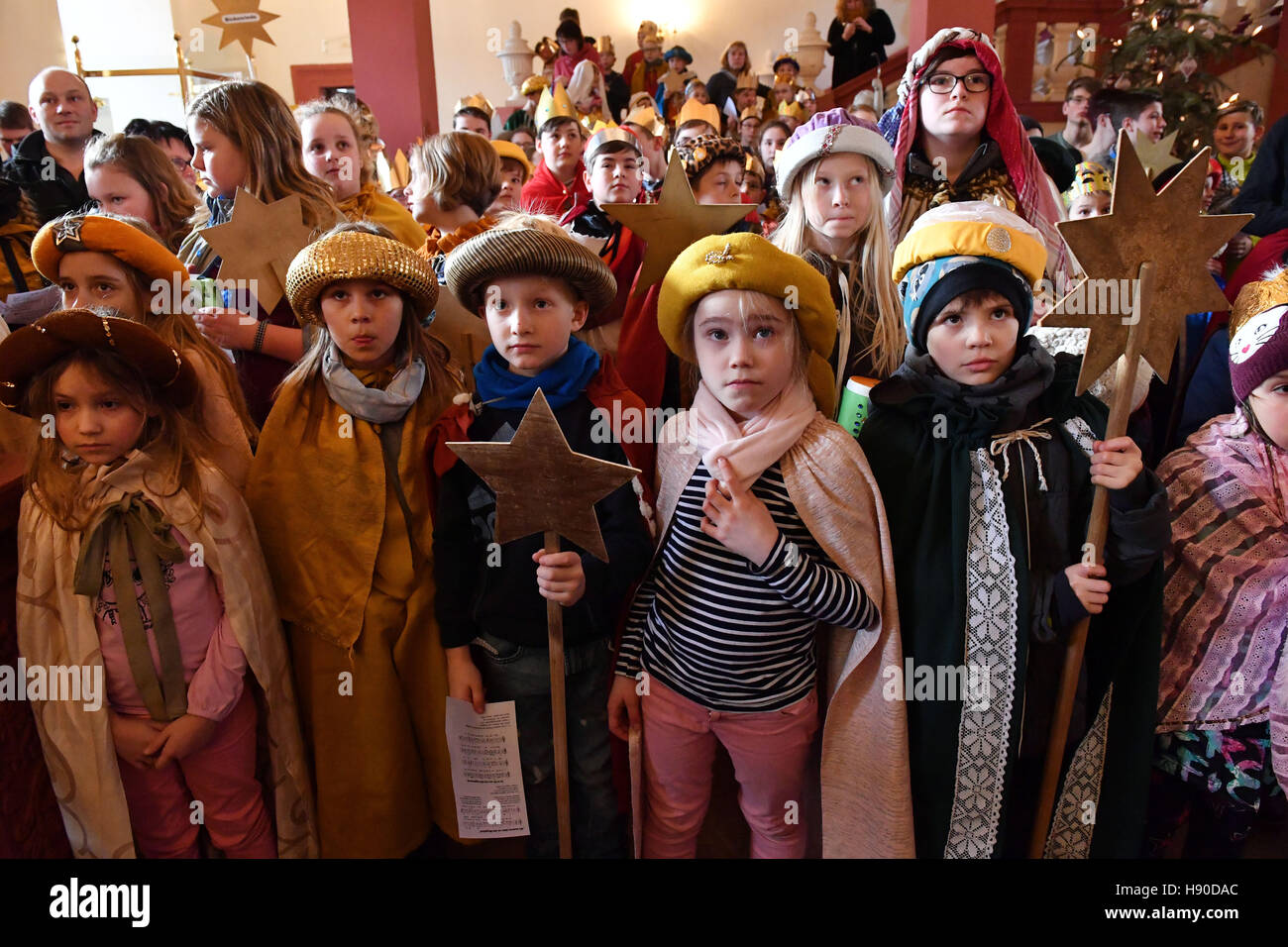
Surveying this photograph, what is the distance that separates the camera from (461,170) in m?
2.78

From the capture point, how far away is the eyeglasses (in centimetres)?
225

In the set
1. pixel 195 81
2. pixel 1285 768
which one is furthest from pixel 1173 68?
pixel 195 81

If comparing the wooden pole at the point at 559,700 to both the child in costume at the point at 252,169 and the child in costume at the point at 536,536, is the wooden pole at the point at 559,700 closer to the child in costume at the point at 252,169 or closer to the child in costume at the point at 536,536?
the child in costume at the point at 536,536

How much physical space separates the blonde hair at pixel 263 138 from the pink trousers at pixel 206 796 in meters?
1.40

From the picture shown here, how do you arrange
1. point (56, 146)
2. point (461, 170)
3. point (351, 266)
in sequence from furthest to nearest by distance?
1. point (56, 146)
2. point (461, 170)
3. point (351, 266)

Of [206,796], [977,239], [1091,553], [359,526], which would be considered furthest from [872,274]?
[206,796]

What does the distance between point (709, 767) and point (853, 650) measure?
42 centimetres

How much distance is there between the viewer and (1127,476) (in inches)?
55.6

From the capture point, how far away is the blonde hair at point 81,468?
1498 mm

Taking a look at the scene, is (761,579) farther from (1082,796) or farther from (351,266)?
(351,266)

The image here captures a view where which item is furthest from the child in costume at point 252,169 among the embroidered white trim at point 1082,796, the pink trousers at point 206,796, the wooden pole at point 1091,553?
the embroidered white trim at point 1082,796

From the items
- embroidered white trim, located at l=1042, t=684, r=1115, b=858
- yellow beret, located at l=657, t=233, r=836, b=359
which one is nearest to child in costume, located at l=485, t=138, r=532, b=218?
yellow beret, located at l=657, t=233, r=836, b=359

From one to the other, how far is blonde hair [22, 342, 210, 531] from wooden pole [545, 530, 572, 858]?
0.76 m

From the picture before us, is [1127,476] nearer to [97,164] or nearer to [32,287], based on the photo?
[97,164]
